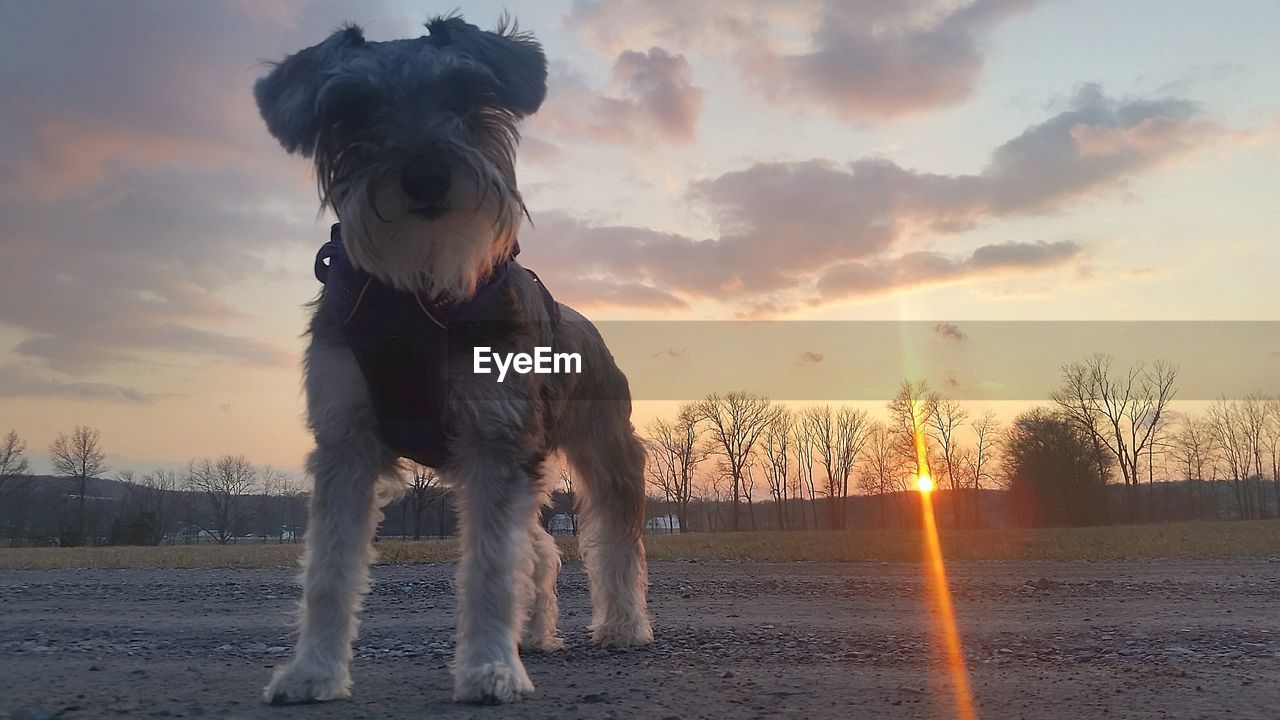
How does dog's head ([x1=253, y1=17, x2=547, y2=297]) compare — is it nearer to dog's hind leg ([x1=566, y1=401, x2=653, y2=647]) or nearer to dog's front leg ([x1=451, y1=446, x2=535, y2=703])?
dog's front leg ([x1=451, y1=446, x2=535, y2=703])

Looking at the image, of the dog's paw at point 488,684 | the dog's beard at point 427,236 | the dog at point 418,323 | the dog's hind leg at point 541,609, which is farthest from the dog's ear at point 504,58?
the dog's paw at point 488,684

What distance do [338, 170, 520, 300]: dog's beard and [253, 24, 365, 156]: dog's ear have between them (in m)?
0.53

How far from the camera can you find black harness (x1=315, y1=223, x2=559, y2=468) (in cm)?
508

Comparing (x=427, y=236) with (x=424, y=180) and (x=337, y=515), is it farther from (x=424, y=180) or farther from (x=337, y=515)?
(x=337, y=515)

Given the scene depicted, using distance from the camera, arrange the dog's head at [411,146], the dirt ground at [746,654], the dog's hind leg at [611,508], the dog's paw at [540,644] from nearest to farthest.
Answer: the dirt ground at [746,654]
the dog's head at [411,146]
the dog's paw at [540,644]
the dog's hind leg at [611,508]

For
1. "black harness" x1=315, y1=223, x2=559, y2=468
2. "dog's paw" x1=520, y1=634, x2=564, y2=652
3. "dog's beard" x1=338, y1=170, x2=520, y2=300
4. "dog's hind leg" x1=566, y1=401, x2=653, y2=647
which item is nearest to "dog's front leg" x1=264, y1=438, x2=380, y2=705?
"black harness" x1=315, y1=223, x2=559, y2=468

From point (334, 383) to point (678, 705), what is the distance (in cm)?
267

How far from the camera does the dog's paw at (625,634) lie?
7.20 metres

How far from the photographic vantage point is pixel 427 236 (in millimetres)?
4906

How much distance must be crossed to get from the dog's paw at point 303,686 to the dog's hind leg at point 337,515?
5 centimetres

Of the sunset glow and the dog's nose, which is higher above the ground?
the dog's nose

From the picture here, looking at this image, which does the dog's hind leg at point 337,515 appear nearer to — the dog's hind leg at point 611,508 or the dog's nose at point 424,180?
the dog's nose at point 424,180

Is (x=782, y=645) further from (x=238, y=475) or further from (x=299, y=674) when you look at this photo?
(x=238, y=475)

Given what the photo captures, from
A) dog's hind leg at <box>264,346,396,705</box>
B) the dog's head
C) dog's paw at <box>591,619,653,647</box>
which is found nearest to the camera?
the dog's head
